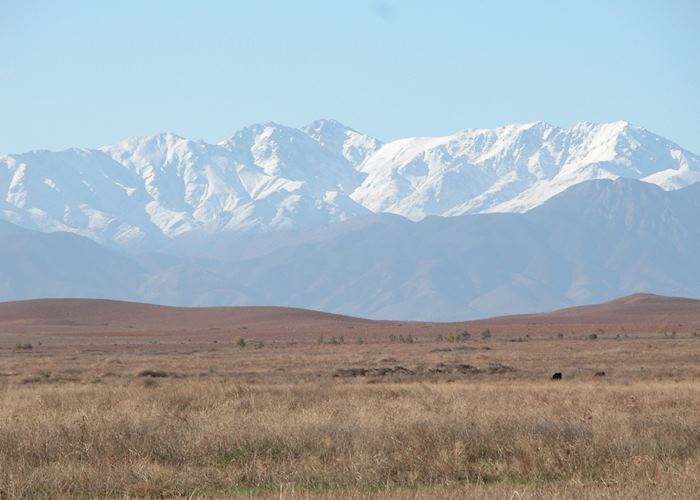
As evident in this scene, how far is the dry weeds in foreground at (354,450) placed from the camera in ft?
48.5

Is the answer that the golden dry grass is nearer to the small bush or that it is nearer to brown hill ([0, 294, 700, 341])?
the small bush

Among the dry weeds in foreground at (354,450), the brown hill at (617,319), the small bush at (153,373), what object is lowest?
the dry weeds in foreground at (354,450)

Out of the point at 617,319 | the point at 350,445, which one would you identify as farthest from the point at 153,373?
the point at 617,319

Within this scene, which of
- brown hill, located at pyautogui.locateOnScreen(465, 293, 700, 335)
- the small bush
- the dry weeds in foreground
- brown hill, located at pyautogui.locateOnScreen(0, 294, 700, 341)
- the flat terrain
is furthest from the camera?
brown hill, located at pyautogui.locateOnScreen(0, 294, 700, 341)

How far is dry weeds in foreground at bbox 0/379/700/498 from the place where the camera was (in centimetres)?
1478

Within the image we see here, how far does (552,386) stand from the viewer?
30.8m

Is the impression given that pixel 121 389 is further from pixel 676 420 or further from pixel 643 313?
pixel 643 313

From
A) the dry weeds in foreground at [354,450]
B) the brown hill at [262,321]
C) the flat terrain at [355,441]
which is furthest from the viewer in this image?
the brown hill at [262,321]

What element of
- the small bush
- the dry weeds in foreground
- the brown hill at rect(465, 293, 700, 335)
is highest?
the brown hill at rect(465, 293, 700, 335)

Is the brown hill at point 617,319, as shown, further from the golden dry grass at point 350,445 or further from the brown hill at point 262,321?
the golden dry grass at point 350,445

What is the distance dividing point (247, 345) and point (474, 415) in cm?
6455

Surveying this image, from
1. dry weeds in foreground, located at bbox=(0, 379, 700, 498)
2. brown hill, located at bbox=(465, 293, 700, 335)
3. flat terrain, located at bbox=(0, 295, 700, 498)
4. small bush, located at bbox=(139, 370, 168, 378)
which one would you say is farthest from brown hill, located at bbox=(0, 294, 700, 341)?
dry weeds in foreground, located at bbox=(0, 379, 700, 498)

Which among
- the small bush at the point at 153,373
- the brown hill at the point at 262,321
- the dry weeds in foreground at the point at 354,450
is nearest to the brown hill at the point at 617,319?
the brown hill at the point at 262,321

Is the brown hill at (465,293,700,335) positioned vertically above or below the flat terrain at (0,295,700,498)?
above
